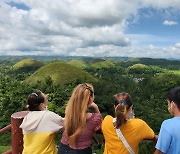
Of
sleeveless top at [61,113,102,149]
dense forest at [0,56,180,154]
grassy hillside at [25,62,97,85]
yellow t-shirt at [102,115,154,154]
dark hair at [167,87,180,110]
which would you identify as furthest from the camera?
grassy hillside at [25,62,97,85]

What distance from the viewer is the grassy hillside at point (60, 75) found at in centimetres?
5462

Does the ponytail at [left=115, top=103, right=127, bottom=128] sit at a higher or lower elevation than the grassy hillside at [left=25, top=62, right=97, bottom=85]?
higher

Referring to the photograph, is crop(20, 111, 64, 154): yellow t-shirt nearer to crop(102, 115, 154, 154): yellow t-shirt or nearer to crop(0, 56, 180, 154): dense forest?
crop(102, 115, 154, 154): yellow t-shirt

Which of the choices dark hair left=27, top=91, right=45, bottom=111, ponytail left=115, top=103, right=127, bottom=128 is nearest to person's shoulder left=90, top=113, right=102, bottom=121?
ponytail left=115, top=103, right=127, bottom=128

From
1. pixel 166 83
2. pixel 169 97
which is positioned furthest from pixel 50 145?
pixel 166 83

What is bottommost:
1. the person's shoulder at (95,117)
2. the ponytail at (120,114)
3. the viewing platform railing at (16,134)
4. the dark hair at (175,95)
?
the viewing platform railing at (16,134)

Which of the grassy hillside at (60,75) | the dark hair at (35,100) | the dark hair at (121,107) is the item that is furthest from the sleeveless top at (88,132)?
the grassy hillside at (60,75)

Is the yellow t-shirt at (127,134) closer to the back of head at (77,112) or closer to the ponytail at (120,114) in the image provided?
the ponytail at (120,114)

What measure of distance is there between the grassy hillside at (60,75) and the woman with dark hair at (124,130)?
1979 inches

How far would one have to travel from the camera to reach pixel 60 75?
56.5 meters

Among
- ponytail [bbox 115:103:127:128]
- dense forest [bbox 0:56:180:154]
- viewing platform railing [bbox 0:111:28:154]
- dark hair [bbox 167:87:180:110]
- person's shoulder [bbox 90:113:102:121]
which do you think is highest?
dark hair [bbox 167:87:180:110]

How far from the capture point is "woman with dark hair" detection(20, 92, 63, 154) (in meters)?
2.79

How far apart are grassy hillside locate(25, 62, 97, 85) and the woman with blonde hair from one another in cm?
5014

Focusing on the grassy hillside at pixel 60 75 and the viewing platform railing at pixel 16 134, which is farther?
the grassy hillside at pixel 60 75
